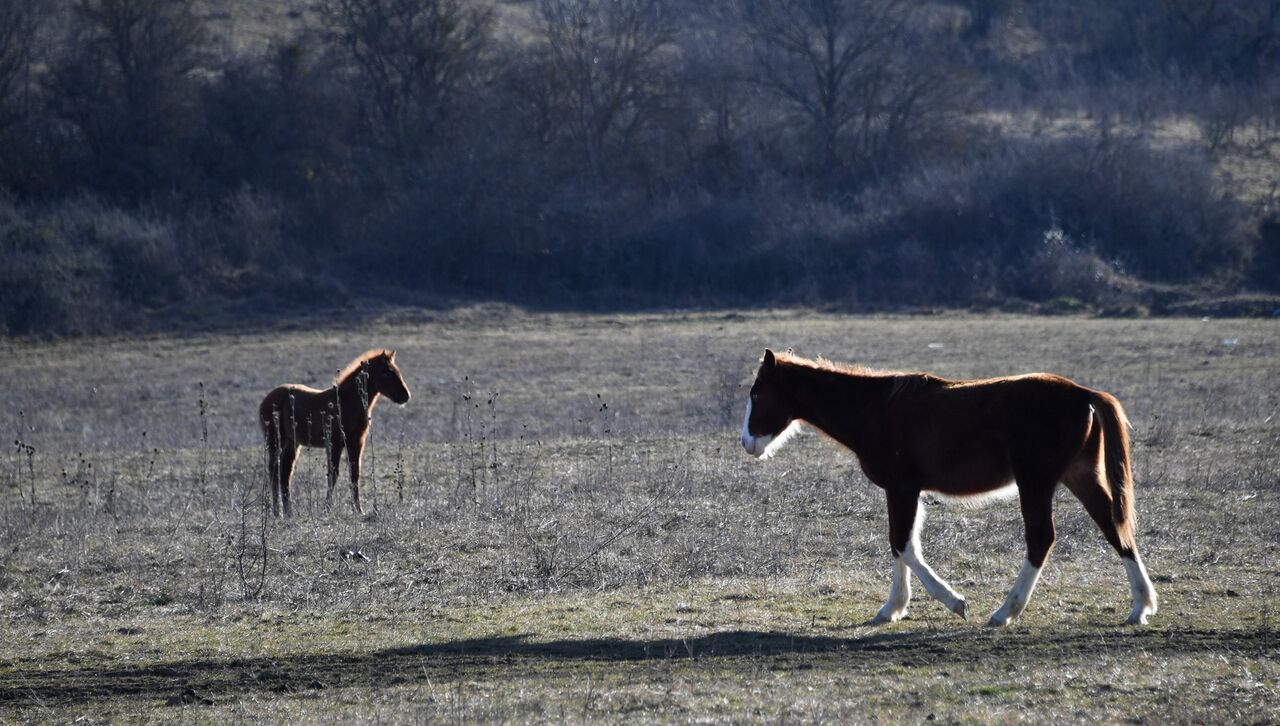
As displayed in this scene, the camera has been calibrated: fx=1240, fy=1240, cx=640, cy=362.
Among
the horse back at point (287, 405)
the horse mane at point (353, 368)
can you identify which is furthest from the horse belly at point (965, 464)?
the horse back at point (287, 405)

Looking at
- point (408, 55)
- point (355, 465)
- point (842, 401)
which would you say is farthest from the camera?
point (408, 55)

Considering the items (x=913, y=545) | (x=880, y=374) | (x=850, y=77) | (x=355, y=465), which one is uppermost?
(x=850, y=77)

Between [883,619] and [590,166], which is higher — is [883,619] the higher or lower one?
A: the lower one

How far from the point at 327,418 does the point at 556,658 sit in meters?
7.78

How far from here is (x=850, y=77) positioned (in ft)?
162

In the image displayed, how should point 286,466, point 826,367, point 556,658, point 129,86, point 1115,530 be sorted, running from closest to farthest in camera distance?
1. point 556,658
2. point 1115,530
3. point 826,367
4. point 286,466
5. point 129,86

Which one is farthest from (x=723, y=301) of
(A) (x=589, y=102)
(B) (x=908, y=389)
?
(B) (x=908, y=389)

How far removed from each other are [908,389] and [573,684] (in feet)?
11.4

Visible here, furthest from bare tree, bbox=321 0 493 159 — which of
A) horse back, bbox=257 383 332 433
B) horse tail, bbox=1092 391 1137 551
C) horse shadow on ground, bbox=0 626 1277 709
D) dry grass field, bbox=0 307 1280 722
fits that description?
horse tail, bbox=1092 391 1137 551

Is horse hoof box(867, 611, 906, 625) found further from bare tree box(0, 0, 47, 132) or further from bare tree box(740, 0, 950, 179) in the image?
bare tree box(0, 0, 47, 132)

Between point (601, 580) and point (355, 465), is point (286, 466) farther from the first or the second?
point (601, 580)

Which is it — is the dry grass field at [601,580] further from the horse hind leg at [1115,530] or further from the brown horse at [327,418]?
the brown horse at [327,418]

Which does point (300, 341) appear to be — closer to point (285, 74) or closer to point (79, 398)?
point (79, 398)

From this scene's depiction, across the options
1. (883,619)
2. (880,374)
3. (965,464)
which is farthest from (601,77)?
(883,619)
